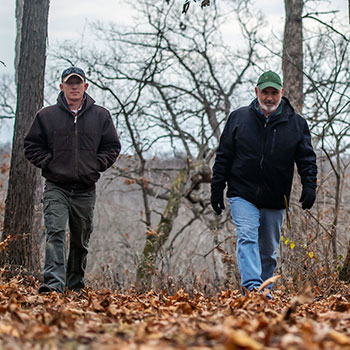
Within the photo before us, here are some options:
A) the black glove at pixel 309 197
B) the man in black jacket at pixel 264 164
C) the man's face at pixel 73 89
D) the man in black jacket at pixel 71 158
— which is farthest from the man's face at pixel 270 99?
the man's face at pixel 73 89

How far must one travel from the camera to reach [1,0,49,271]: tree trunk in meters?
7.04

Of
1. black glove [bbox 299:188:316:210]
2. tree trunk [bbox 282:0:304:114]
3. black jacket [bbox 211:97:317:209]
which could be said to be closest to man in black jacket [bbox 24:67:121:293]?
black jacket [bbox 211:97:317:209]

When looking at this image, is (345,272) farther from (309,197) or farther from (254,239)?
(254,239)

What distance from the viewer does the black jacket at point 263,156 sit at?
19.2 ft

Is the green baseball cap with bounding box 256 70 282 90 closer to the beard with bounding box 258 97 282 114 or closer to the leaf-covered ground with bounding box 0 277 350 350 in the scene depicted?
the beard with bounding box 258 97 282 114

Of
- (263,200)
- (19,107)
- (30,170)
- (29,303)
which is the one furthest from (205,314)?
(19,107)

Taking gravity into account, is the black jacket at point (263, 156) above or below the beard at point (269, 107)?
below

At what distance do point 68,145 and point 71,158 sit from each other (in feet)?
0.49

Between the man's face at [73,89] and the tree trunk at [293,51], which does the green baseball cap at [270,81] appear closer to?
the man's face at [73,89]

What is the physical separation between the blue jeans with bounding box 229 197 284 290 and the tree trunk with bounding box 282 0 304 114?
18.3ft

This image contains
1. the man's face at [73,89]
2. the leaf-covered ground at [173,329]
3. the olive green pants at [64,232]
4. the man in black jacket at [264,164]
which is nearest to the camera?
the leaf-covered ground at [173,329]

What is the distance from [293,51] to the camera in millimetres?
12164

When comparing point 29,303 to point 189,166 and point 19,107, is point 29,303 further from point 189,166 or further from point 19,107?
point 189,166

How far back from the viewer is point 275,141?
19.4ft
